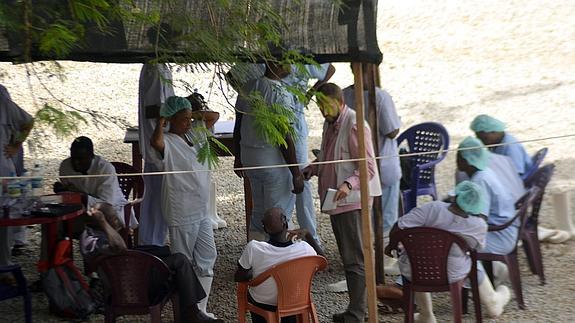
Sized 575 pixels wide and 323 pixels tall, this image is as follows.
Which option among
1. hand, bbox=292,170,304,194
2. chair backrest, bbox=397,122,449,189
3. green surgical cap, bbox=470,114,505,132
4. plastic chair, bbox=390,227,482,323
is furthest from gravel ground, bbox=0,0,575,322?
plastic chair, bbox=390,227,482,323

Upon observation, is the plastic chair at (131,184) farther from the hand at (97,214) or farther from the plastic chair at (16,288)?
the plastic chair at (16,288)

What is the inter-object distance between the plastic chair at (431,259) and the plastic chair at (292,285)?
0.68 m

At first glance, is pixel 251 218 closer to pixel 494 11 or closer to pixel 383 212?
pixel 383 212

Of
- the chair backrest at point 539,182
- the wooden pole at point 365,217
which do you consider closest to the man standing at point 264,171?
the wooden pole at point 365,217

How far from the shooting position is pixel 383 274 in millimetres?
7512

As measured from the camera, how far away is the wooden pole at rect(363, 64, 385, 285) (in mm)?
7382

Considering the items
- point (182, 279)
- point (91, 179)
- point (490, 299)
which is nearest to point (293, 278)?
point (182, 279)

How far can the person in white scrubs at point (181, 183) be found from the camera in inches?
274

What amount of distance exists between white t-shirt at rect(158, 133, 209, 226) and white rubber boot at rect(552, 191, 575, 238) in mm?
3336

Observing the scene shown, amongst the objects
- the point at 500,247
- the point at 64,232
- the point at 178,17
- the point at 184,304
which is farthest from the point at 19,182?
the point at 500,247

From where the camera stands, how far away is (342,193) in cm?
669

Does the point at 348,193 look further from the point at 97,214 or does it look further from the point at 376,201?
the point at 97,214

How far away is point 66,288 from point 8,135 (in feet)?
5.16

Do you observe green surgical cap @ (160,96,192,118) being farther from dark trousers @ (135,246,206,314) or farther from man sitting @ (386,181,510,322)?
man sitting @ (386,181,510,322)
